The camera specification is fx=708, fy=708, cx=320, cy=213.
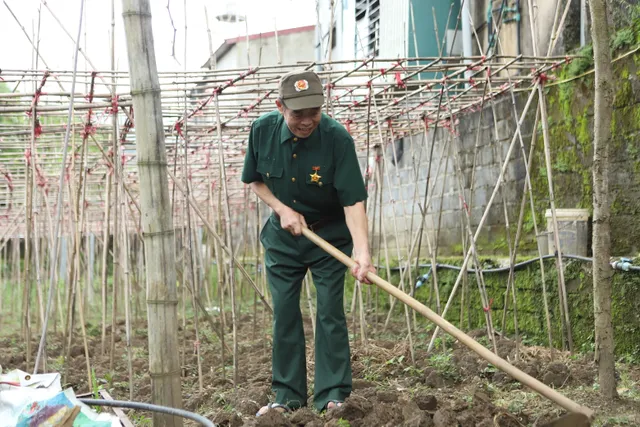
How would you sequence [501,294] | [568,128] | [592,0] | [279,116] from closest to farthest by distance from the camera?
[592,0]
[279,116]
[568,128]
[501,294]

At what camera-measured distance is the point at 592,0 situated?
285 cm

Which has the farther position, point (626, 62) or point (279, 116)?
point (626, 62)

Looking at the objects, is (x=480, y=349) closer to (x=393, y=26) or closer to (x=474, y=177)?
(x=474, y=177)

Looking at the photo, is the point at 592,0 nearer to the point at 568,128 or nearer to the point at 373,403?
the point at 373,403

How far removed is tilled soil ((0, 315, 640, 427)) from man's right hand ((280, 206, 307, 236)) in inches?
30.0

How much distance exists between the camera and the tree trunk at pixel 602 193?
2871 millimetres

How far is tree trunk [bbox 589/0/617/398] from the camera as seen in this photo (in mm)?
2871

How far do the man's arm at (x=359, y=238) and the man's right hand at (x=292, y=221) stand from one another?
20 centimetres

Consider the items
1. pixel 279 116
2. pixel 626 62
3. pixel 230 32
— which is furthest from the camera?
pixel 230 32

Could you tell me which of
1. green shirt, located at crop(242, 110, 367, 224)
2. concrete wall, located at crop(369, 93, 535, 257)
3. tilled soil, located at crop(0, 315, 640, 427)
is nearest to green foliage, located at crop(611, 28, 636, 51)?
concrete wall, located at crop(369, 93, 535, 257)

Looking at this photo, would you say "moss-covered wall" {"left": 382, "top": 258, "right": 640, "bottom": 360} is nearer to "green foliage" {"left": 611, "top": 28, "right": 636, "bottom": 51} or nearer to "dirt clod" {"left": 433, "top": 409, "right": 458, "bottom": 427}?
"green foliage" {"left": 611, "top": 28, "right": 636, "bottom": 51}

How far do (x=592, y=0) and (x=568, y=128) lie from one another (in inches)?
96.5

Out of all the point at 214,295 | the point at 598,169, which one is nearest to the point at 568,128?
the point at 598,169

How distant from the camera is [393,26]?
8047 mm
